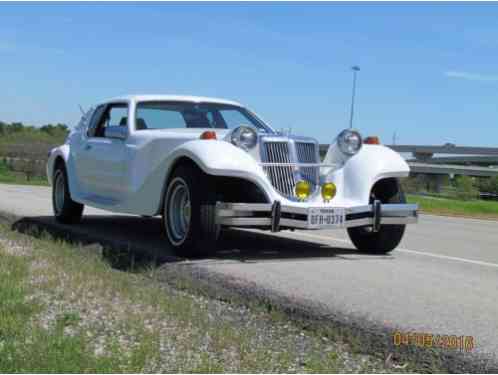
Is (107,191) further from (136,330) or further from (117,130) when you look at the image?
(136,330)

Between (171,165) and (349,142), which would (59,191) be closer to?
(171,165)

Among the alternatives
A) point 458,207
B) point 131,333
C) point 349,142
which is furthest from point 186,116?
point 458,207

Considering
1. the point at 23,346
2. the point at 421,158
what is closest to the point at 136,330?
the point at 23,346

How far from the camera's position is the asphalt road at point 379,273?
15.6ft

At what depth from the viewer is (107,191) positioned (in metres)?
8.72

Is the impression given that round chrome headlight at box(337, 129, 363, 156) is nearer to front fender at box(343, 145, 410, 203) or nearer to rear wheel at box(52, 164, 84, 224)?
front fender at box(343, 145, 410, 203)

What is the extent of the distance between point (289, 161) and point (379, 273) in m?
1.45

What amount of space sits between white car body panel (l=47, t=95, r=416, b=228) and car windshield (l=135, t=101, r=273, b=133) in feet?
0.29

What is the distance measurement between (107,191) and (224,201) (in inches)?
80.7

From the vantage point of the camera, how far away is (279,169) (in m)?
7.12

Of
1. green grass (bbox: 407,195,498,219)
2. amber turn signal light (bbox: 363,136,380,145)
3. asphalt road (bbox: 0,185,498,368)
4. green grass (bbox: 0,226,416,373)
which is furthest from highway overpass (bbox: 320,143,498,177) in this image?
green grass (bbox: 0,226,416,373)

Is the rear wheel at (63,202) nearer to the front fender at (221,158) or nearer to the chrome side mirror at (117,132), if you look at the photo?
the chrome side mirror at (117,132)

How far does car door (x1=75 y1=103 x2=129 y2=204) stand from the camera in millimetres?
8398
